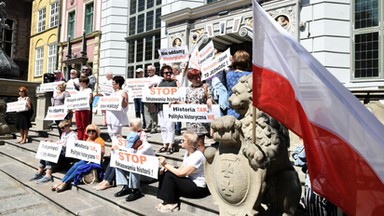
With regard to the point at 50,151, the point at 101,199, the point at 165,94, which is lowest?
the point at 101,199

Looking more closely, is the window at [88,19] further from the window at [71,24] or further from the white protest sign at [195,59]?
the white protest sign at [195,59]

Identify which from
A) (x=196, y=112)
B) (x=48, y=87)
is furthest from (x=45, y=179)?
(x=48, y=87)

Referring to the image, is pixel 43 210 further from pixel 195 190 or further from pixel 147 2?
pixel 147 2

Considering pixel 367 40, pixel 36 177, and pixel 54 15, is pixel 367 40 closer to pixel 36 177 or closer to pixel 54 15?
pixel 36 177

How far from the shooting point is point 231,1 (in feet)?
33.7

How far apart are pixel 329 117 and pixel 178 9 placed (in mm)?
11346

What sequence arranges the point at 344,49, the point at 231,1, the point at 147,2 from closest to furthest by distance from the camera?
the point at 344,49 → the point at 231,1 → the point at 147,2

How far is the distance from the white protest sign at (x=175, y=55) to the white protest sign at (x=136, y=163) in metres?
3.53

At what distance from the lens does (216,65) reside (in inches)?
218

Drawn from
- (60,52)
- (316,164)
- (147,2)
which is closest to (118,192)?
(316,164)

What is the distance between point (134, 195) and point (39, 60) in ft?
78.5

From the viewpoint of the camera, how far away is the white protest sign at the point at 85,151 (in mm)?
5180

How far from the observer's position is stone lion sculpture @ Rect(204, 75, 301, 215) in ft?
8.68

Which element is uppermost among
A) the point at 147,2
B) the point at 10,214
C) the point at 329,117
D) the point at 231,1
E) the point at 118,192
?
the point at 147,2
